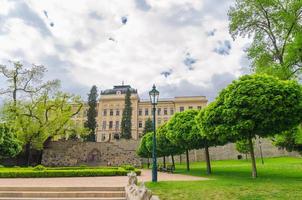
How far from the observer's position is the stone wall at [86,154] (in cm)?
4525

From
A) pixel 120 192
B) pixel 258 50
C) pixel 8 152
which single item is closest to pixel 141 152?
pixel 8 152

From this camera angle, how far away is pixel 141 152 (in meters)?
40.6

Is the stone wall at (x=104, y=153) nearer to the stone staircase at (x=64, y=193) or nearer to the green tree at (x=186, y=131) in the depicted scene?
the green tree at (x=186, y=131)

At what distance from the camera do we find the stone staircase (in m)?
9.12

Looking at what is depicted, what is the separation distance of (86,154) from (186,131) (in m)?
31.8

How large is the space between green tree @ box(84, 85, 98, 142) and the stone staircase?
157 feet

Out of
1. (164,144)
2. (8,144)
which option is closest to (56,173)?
(164,144)

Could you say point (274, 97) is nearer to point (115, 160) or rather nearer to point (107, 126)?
point (115, 160)

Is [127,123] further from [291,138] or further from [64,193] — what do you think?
[64,193]

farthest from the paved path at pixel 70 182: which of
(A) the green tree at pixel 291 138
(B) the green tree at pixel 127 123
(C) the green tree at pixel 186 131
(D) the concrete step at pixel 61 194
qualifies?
(B) the green tree at pixel 127 123

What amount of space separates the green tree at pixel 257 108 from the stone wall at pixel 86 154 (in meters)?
33.6

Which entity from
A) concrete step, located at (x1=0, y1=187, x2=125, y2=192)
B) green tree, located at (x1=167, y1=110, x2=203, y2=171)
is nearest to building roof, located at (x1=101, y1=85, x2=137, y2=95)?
green tree, located at (x1=167, y1=110, x2=203, y2=171)

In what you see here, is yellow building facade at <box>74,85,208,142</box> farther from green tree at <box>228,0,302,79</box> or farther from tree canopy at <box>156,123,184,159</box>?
green tree at <box>228,0,302,79</box>

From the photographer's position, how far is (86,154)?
4919 centimetres
